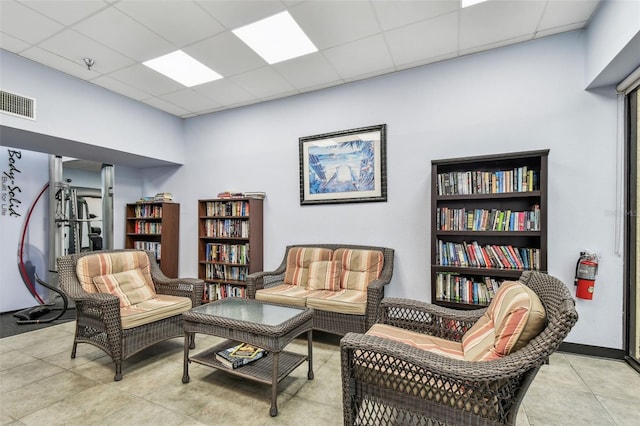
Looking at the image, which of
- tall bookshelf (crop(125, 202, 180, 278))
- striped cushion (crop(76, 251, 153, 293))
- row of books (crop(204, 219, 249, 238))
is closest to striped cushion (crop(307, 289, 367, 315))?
row of books (crop(204, 219, 249, 238))

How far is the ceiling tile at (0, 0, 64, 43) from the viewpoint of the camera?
7.81 ft

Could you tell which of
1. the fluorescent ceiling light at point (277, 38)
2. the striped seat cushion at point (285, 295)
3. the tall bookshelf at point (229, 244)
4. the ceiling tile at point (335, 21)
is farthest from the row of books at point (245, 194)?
the ceiling tile at point (335, 21)

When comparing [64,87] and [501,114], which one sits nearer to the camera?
[501,114]

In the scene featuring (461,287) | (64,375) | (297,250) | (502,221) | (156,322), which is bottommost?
(64,375)

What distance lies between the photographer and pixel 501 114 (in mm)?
2947

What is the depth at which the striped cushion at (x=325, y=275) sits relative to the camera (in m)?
3.33

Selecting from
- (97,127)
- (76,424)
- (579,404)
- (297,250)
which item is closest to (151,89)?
(97,127)

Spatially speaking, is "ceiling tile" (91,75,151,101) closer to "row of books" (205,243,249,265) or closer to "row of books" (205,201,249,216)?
"row of books" (205,201,249,216)

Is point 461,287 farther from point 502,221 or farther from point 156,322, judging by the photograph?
point 156,322

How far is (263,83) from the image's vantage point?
12.0 feet

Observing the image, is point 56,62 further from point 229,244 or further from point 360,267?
point 360,267

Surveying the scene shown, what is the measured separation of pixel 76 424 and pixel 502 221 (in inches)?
140

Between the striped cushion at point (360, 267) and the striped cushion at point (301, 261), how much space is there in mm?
261

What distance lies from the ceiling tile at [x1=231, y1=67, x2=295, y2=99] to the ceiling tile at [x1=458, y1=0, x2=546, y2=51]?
204 centimetres
